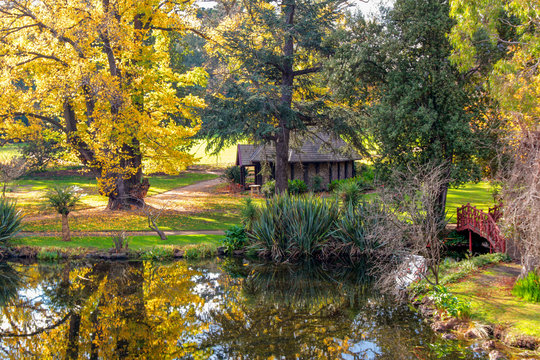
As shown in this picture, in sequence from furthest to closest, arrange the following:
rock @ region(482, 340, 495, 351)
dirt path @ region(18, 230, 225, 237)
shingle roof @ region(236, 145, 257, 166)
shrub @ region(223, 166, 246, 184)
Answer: shrub @ region(223, 166, 246, 184)
shingle roof @ region(236, 145, 257, 166)
dirt path @ region(18, 230, 225, 237)
rock @ region(482, 340, 495, 351)

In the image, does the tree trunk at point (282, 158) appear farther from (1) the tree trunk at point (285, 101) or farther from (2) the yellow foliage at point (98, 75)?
(2) the yellow foliage at point (98, 75)

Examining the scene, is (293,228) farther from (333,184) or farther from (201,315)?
(333,184)

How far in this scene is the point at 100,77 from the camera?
2284cm

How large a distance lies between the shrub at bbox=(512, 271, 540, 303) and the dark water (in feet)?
9.31

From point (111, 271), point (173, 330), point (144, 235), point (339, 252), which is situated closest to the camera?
point (173, 330)

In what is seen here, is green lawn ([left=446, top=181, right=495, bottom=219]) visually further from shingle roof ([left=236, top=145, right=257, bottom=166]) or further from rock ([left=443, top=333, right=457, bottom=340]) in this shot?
rock ([left=443, top=333, right=457, bottom=340])

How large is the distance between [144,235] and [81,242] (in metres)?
2.82

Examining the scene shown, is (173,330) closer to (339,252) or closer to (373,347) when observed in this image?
(373,347)

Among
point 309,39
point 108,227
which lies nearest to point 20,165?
point 108,227

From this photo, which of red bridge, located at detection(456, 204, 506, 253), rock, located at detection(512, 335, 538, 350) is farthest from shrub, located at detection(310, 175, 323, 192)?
rock, located at detection(512, 335, 538, 350)

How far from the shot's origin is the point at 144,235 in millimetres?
22172

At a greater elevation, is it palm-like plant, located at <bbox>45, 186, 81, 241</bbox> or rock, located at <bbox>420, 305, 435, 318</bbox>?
palm-like plant, located at <bbox>45, 186, 81, 241</bbox>

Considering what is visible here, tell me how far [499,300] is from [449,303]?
5.12 feet

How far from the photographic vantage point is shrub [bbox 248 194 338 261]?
1942cm
